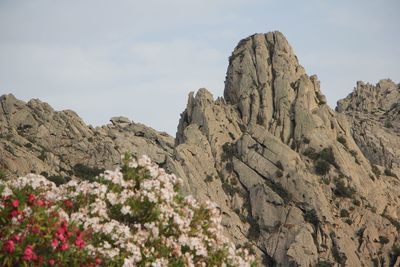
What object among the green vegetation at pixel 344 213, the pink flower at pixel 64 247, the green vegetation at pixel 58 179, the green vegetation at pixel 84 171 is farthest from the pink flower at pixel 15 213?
the green vegetation at pixel 84 171

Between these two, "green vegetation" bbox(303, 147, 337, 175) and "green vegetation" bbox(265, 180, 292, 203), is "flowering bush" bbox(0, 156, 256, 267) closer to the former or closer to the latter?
"green vegetation" bbox(265, 180, 292, 203)

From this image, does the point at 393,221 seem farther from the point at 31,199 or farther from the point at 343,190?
the point at 31,199

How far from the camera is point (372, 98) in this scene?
6821 inches

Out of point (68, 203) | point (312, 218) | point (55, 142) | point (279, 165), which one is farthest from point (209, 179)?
point (68, 203)

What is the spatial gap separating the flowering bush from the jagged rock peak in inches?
6013

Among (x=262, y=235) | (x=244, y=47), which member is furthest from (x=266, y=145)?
(x=244, y=47)

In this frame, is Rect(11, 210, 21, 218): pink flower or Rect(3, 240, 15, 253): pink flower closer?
Rect(3, 240, 15, 253): pink flower

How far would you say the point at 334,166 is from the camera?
102062mm

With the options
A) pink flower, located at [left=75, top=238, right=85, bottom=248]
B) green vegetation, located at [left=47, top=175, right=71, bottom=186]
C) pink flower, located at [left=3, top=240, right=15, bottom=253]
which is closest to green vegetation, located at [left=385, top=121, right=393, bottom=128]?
green vegetation, located at [left=47, top=175, right=71, bottom=186]

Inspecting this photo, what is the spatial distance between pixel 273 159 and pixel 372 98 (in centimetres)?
8366

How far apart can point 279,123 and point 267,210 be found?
70.9ft

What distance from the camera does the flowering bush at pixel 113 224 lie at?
1817 cm

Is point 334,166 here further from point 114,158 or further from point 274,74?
point 114,158

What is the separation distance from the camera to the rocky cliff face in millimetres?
90125
